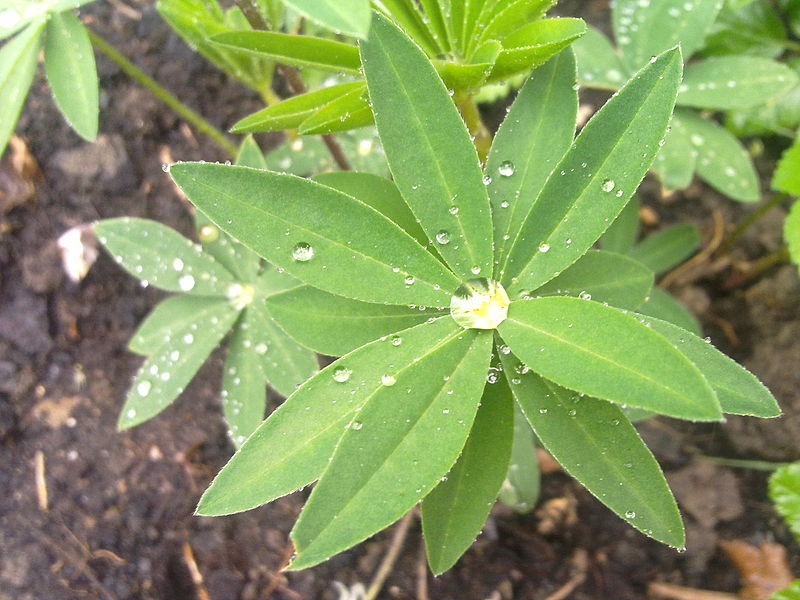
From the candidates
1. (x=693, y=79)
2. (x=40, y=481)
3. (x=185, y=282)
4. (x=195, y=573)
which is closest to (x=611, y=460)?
(x=185, y=282)

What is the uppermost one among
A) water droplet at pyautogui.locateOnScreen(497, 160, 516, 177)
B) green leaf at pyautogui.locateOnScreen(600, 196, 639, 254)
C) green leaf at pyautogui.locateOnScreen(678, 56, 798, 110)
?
green leaf at pyautogui.locateOnScreen(678, 56, 798, 110)

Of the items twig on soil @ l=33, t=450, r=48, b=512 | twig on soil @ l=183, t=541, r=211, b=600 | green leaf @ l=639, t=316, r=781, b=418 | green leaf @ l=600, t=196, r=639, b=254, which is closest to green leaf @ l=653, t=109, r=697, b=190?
green leaf @ l=600, t=196, r=639, b=254

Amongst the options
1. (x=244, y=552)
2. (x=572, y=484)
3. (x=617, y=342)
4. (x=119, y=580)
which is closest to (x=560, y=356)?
(x=617, y=342)

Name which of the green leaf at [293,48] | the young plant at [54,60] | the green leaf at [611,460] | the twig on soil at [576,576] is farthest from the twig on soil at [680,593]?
the young plant at [54,60]

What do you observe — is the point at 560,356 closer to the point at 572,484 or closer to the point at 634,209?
the point at 634,209

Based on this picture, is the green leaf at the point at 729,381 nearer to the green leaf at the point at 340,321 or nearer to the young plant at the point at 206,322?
the green leaf at the point at 340,321

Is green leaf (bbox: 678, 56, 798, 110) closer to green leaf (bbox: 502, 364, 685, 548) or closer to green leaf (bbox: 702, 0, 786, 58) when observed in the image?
green leaf (bbox: 702, 0, 786, 58)
